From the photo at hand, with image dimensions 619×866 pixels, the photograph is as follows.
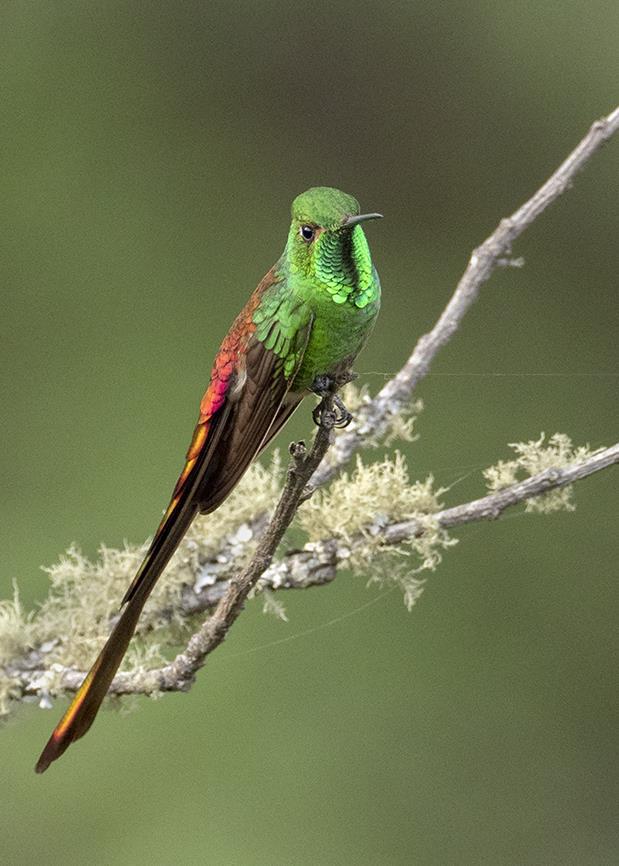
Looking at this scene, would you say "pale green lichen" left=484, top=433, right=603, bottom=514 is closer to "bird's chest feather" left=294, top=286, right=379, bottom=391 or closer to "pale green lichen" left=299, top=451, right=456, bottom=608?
"pale green lichen" left=299, top=451, right=456, bottom=608

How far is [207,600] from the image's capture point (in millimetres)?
1292

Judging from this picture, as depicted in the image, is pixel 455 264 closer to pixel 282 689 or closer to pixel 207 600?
pixel 282 689

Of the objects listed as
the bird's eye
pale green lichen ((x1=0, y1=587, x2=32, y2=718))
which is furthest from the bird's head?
pale green lichen ((x1=0, y1=587, x2=32, y2=718))

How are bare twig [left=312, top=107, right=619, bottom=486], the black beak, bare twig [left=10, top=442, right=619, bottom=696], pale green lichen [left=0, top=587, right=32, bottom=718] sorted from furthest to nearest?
pale green lichen [left=0, top=587, right=32, bottom=718]
bare twig [left=312, top=107, right=619, bottom=486]
bare twig [left=10, top=442, right=619, bottom=696]
the black beak

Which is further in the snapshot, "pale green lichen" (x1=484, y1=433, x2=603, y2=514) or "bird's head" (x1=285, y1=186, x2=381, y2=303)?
"pale green lichen" (x1=484, y1=433, x2=603, y2=514)

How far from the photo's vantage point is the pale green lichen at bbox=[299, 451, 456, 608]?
1.24 m

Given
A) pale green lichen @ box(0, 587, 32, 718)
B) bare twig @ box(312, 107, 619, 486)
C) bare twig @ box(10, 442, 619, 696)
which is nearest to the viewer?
bare twig @ box(10, 442, 619, 696)

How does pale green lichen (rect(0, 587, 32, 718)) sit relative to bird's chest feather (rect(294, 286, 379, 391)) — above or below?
below

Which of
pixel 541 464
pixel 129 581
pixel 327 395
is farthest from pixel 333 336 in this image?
pixel 129 581

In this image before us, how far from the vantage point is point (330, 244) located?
985mm

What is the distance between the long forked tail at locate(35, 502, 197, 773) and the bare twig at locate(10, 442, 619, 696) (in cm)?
8

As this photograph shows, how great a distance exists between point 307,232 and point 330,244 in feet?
0.07

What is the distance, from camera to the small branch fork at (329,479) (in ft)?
3.40

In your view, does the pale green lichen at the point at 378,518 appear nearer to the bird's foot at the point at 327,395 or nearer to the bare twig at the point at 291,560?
the bare twig at the point at 291,560
